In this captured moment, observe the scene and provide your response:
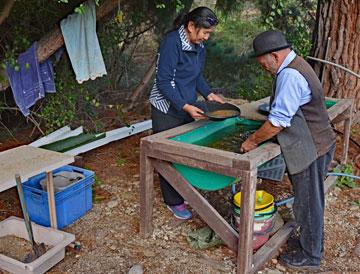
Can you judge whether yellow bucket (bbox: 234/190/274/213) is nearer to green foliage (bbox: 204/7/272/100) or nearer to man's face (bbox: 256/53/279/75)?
man's face (bbox: 256/53/279/75)

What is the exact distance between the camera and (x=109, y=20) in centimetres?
573

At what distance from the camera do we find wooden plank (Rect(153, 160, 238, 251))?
3.04 metres

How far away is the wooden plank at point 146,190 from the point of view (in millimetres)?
3258

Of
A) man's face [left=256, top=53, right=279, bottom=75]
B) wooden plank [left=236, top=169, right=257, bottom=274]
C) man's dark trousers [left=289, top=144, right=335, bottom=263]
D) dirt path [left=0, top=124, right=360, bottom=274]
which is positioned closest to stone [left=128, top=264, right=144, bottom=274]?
dirt path [left=0, top=124, right=360, bottom=274]

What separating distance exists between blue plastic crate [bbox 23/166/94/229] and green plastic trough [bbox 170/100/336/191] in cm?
99

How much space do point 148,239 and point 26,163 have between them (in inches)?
44.4

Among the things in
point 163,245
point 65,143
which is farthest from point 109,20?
point 163,245

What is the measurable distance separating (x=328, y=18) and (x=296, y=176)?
311cm

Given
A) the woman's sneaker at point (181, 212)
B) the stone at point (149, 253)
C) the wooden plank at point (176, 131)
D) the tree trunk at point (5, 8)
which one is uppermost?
the tree trunk at point (5, 8)

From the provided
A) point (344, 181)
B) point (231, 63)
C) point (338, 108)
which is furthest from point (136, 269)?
point (231, 63)

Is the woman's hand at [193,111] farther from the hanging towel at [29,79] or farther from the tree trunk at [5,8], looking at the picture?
the tree trunk at [5,8]

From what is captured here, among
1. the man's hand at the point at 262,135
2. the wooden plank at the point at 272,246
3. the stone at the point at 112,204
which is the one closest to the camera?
the man's hand at the point at 262,135

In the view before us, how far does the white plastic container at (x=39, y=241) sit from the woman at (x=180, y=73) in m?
0.96

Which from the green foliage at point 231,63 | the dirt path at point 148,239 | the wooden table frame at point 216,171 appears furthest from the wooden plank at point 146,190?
the green foliage at point 231,63
